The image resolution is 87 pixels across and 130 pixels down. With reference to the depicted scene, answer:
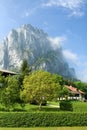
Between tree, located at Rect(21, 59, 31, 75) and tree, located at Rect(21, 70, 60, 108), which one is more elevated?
tree, located at Rect(21, 59, 31, 75)

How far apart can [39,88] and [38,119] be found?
2002cm

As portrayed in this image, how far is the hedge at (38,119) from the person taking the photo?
35562mm

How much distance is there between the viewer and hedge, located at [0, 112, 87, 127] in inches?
1400

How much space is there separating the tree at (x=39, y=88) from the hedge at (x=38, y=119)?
722 inches

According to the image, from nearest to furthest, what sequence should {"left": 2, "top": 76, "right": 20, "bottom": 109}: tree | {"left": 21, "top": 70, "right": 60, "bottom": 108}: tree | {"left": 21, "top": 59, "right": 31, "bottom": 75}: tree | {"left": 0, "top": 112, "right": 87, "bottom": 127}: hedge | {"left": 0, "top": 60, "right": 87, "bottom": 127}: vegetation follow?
{"left": 0, "top": 112, "right": 87, "bottom": 127}: hedge
{"left": 0, "top": 60, "right": 87, "bottom": 127}: vegetation
{"left": 2, "top": 76, "right": 20, "bottom": 109}: tree
{"left": 21, "top": 70, "right": 60, "bottom": 108}: tree
{"left": 21, "top": 59, "right": 31, "bottom": 75}: tree

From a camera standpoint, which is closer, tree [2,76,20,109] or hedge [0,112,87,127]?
hedge [0,112,87,127]

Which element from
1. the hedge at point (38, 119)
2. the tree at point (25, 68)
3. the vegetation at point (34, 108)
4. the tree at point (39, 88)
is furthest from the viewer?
the tree at point (25, 68)

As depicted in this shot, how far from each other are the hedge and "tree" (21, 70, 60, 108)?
18.3 metres

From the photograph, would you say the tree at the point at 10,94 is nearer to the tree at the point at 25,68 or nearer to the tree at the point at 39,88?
the tree at the point at 39,88

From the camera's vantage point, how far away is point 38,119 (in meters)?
36.0

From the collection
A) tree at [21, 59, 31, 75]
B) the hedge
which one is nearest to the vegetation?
the hedge

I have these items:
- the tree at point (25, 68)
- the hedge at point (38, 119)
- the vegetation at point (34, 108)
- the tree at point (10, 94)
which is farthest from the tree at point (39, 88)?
the tree at point (25, 68)

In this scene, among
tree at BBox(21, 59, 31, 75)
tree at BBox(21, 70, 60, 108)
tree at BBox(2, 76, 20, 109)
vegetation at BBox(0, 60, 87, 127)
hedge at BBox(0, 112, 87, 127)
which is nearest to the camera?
hedge at BBox(0, 112, 87, 127)

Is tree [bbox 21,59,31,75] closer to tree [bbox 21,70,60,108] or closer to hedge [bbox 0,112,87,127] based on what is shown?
tree [bbox 21,70,60,108]
